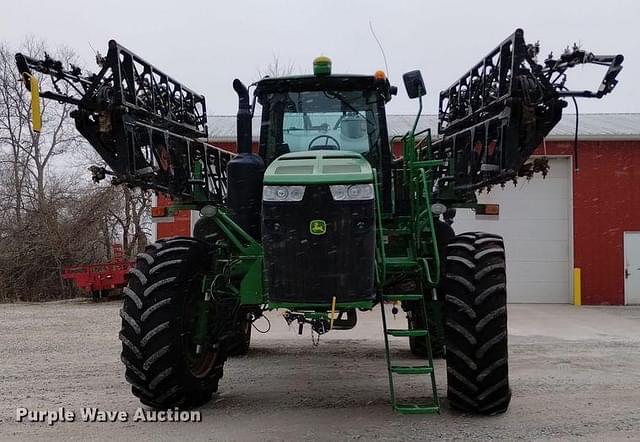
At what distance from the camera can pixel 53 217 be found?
2325 cm

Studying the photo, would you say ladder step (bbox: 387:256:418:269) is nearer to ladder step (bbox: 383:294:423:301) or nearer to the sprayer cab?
ladder step (bbox: 383:294:423:301)

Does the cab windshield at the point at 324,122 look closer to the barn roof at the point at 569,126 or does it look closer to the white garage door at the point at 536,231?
the barn roof at the point at 569,126

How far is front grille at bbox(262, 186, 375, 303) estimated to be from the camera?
461cm

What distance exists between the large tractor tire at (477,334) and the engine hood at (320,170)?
122 cm

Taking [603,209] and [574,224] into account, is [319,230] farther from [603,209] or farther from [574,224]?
[603,209]

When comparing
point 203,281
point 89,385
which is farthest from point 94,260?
point 203,281

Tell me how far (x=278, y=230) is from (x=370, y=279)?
79cm

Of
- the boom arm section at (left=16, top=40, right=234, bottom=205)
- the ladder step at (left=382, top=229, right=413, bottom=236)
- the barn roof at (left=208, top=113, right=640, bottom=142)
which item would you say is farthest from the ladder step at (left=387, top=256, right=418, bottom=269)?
the barn roof at (left=208, top=113, right=640, bottom=142)

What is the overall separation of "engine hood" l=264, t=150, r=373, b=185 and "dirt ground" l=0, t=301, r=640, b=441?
1931 millimetres

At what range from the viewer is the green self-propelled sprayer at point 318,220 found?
467cm

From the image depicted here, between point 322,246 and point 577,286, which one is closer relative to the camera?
point 322,246

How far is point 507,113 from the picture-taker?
6.05m

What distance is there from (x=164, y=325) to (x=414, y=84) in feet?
9.43

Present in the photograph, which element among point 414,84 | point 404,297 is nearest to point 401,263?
point 404,297
